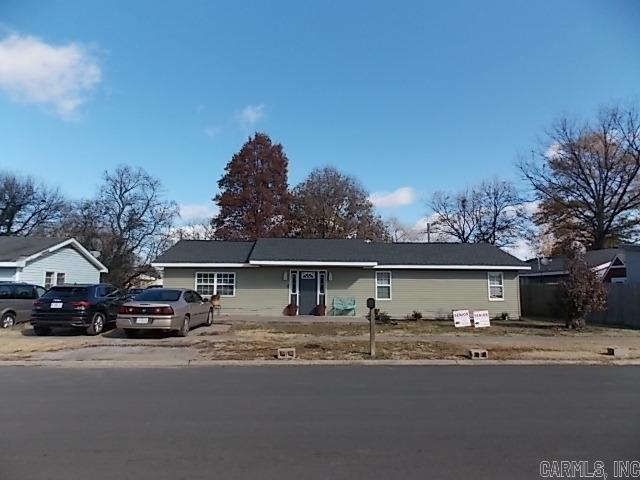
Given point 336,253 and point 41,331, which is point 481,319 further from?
point 41,331

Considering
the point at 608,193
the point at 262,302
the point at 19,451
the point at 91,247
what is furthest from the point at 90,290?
the point at 608,193

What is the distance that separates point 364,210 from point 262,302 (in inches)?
1133

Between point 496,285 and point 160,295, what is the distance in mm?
18180

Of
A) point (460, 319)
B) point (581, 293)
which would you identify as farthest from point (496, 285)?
point (460, 319)

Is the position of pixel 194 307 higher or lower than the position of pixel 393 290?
lower

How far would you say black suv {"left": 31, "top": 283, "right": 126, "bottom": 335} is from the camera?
1620cm

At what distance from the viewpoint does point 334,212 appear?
53.0 m

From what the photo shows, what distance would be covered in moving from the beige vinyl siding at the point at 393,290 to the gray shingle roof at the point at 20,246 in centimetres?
774

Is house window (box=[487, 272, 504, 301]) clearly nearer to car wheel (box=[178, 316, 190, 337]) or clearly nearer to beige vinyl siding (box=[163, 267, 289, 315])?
beige vinyl siding (box=[163, 267, 289, 315])

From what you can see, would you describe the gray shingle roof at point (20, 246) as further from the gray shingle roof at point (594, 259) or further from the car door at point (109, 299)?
the gray shingle roof at point (594, 259)

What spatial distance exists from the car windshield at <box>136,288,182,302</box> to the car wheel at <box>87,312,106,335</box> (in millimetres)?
1654

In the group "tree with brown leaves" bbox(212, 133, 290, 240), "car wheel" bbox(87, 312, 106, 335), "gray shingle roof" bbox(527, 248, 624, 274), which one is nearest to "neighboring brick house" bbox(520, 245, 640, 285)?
"gray shingle roof" bbox(527, 248, 624, 274)

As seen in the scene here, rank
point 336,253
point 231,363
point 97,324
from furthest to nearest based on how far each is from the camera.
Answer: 1. point 336,253
2. point 97,324
3. point 231,363

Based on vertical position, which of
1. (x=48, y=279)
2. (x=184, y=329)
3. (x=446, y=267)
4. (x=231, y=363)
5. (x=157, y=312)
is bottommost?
(x=231, y=363)
